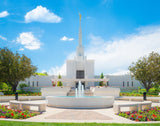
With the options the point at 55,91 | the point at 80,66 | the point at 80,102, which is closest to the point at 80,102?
the point at 80,102

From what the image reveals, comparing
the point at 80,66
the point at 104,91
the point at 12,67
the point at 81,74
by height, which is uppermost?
the point at 80,66

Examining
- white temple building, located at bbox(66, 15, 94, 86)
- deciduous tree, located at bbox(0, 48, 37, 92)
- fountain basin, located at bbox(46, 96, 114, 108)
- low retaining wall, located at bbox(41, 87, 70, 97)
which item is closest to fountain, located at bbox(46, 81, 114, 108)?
fountain basin, located at bbox(46, 96, 114, 108)

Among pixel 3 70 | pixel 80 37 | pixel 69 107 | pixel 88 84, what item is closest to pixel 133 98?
pixel 69 107

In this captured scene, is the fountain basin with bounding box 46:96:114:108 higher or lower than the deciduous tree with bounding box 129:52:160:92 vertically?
lower

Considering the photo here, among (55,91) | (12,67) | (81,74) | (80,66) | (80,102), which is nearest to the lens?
(80,102)

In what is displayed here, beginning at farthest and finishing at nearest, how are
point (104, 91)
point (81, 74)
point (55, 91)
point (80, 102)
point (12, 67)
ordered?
point (81, 74) < point (12, 67) < point (104, 91) < point (55, 91) < point (80, 102)

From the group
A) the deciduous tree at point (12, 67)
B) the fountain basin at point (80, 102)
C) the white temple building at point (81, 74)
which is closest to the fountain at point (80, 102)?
the fountain basin at point (80, 102)

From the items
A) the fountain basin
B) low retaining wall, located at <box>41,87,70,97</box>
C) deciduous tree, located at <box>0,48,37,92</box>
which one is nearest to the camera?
the fountain basin

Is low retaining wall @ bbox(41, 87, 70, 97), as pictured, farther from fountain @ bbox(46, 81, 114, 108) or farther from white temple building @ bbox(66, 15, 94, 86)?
white temple building @ bbox(66, 15, 94, 86)

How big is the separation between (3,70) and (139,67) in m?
24.7

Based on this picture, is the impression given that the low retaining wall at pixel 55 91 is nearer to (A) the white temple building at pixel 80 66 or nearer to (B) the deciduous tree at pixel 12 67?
(B) the deciduous tree at pixel 12 67

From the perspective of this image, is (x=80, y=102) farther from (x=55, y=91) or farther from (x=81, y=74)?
(x=81, y=74)

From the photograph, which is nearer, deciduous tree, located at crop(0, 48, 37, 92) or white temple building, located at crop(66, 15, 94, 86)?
deciduous tree, located at crop(0, 48, 37, 92)

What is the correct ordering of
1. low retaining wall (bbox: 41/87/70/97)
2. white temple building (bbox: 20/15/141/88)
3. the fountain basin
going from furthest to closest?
1. white temple building (bbox: 20/15/141/88)
2. low retaining wall (bbox: 41/87/70/97)
3. the fountain basin
